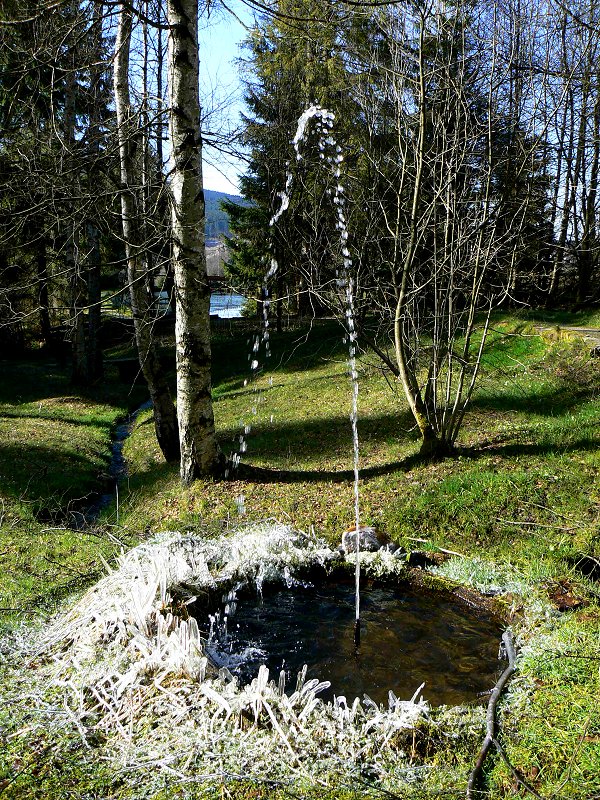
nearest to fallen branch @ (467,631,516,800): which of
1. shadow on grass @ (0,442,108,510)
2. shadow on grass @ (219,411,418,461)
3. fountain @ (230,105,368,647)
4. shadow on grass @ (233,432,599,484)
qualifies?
fountain @ (230,105,368,647)

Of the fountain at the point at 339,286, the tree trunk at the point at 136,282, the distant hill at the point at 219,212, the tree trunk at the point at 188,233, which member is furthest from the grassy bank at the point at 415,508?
the distant hill at the point at 219,212

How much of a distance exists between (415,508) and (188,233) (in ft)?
12.0

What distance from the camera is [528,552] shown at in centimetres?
489

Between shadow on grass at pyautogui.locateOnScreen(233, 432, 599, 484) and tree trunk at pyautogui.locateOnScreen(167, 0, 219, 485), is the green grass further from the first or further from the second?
shadow on grass at pyautogui.locateOnScreen(233, 432, 599, 484)

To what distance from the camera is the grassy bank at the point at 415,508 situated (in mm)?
2598

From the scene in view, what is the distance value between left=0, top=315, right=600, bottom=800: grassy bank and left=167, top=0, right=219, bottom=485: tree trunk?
986 millimetres

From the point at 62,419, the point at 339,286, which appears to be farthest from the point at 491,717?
the point at 62,419

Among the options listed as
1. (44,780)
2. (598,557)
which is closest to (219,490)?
(598,557)

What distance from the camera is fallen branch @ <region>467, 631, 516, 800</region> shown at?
2436 millimetres

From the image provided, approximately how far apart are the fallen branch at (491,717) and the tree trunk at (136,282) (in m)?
5.33

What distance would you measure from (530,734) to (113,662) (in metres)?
2.07

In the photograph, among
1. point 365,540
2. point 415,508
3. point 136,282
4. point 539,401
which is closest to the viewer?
point 365,540

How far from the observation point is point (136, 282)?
836cm

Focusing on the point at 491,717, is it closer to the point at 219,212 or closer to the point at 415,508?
the point at 415,508
